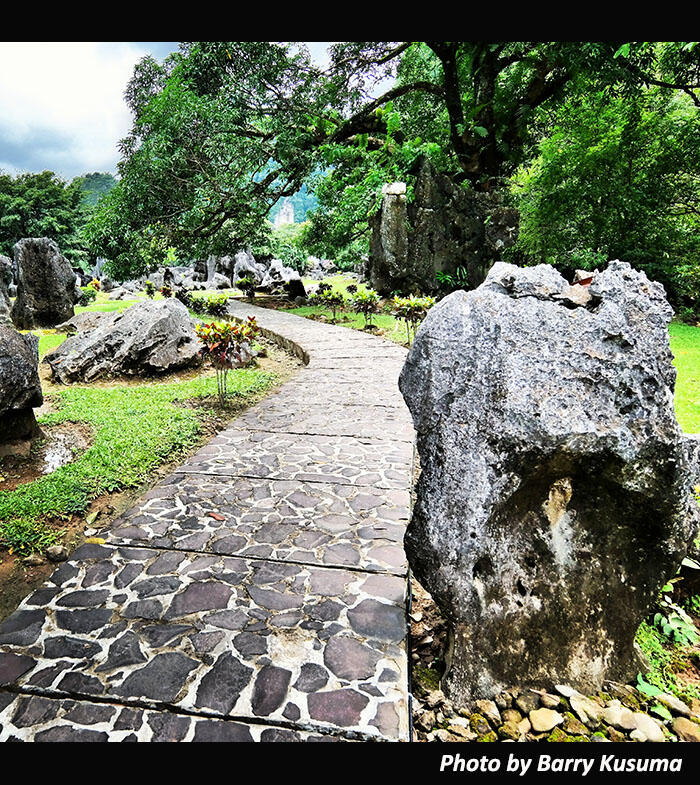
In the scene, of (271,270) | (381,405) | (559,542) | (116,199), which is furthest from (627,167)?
(271,270)

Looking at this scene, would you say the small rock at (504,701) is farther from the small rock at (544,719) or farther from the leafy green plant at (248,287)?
the leafy green plant at (248,287)

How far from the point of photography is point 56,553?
353cm

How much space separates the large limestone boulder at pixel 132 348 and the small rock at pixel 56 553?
5.96 meters

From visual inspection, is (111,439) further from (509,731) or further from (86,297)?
(86,297)

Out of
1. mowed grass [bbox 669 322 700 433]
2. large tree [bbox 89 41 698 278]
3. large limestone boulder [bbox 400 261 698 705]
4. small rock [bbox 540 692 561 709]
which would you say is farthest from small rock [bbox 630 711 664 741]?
large tree [bbox 89 41 698 278]

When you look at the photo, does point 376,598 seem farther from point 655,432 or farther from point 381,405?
point 381,405

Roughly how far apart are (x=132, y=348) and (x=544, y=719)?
8.88m

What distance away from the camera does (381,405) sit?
6.98 m

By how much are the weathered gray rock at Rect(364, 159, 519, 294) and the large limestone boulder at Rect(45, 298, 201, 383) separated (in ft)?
27.1

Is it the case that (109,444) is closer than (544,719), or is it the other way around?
(544,719)

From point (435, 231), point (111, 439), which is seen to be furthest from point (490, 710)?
point (435, 231)

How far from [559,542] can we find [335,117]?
1562 centimetres

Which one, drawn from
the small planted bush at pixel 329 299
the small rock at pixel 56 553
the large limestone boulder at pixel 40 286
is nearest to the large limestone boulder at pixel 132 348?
the small rock at pixel 56 553

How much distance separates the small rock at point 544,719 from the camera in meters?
2.15
